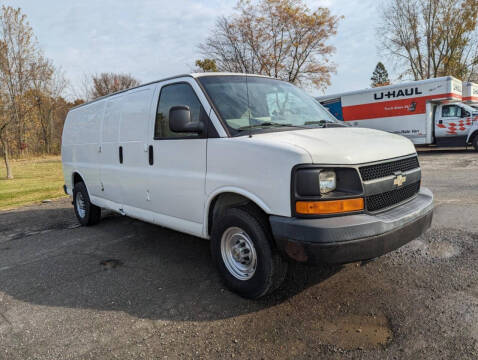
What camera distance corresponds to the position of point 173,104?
385cm

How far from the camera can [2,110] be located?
15.6 m

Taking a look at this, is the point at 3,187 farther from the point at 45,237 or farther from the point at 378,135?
the point at 378,135

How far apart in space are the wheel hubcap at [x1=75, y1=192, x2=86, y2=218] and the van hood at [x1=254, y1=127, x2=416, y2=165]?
→ 173 inches

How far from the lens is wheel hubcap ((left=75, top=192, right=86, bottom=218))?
6246 millimetres

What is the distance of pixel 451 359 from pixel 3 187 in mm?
14653

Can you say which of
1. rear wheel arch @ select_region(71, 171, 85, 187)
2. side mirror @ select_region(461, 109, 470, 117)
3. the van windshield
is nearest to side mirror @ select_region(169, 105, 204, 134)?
the van windshield

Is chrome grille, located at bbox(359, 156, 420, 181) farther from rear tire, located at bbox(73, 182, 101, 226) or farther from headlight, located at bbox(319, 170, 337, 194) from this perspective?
rear tire, located at bbox(73, 182, 101, 226)

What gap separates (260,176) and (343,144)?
2.41ft

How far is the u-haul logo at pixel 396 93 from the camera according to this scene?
17.4 metres

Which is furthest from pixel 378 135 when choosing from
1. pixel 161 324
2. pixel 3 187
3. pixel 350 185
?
pixel 3 187

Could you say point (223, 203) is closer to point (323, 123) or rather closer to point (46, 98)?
point (323, 123)

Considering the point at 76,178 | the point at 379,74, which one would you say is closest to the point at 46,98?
the point at 76,178

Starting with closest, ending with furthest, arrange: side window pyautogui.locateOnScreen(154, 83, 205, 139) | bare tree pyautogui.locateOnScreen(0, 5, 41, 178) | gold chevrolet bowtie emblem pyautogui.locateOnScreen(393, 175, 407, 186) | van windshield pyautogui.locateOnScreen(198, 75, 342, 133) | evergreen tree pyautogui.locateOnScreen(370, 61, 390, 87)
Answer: gold chevrolet bowtie emblem pyautogui.locateOnScreen(393, 175, 407, 186) < van windshield pyautogui.locateOnScreen(198, 75, 342, 133) < side window pyautogui.locateOnScreen(154, 83, 205, 139) < bare tree pyautogui.locateOnScreen(0, 5, 41, 178) < evergreen tree pyautogui.locateOnScreen(370, 61, 390, 87)

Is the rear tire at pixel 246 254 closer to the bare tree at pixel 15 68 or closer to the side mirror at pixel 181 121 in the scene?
the side mirror at pixel 181 121
